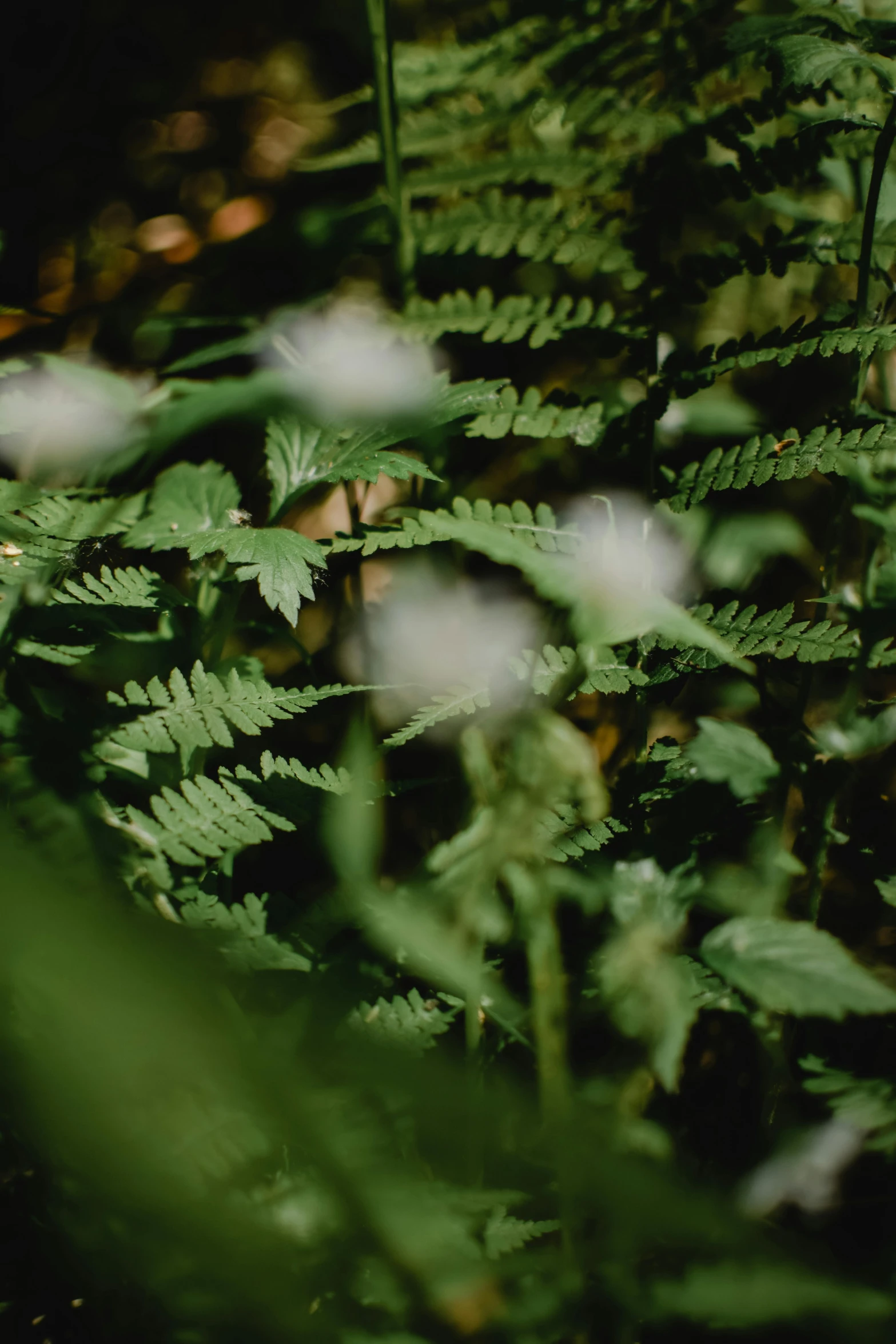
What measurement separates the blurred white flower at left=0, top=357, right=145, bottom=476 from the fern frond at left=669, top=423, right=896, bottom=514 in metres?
1.01

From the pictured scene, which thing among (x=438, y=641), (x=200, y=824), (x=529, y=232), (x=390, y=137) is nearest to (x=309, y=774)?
(x=200, y=824)

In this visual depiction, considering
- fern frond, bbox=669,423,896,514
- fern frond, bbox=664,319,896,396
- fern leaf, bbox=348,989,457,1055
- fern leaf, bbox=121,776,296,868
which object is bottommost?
fern leaf, bbox=348,989,457,1055

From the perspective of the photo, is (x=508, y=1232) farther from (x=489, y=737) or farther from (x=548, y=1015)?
(x=489, y=737)

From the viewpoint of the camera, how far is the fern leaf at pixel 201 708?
3.59 feet

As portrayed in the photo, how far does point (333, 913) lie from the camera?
1.14 m

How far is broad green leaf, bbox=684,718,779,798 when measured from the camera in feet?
2.94

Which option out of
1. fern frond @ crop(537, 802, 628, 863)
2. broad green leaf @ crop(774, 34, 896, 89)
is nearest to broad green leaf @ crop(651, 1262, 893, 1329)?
fern frond @ crop(537, 802, 628, 863)

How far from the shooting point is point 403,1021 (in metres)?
1.12

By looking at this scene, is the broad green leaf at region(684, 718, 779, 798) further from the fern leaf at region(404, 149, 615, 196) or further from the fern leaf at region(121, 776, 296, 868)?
the fern leaf at region(404, 149, 615, 196)

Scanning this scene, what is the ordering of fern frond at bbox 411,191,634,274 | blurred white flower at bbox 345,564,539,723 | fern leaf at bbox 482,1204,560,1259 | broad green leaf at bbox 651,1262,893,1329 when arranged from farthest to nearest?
1. fern frond at bbox 411,191,634,274
2. blurred white flower at bbox 345,564,539,723
3. fern leaf at bbox 482,1204,560,1259
4. broad green leaf at bbox 651,1262,893,1329

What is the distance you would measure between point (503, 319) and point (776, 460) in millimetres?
586

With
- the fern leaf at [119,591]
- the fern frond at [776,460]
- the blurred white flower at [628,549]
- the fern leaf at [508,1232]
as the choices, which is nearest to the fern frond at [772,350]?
the fern frond at [776,460]

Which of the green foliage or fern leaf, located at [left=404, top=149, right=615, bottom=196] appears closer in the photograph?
the green foliage

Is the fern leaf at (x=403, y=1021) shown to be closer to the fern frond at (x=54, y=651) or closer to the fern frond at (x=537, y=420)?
the fern frond at (x=54, y=651)
